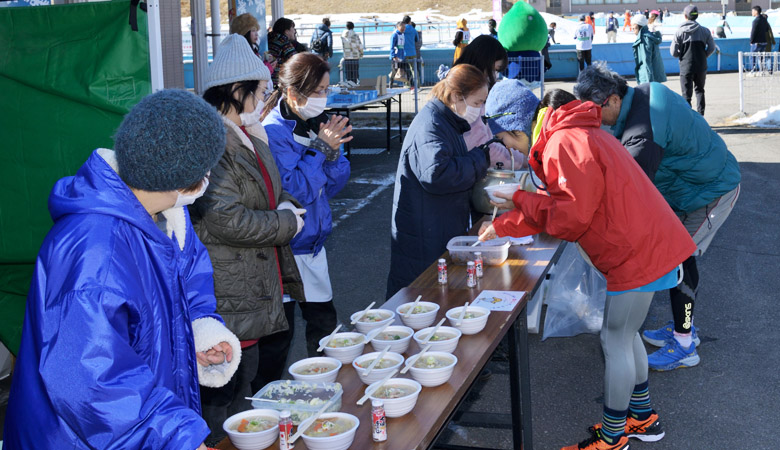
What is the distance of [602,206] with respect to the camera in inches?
137

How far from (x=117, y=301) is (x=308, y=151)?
227cm

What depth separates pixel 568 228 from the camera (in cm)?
342

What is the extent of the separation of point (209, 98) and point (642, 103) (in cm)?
243

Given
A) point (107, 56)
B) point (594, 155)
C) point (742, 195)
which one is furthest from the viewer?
point (742, 195)

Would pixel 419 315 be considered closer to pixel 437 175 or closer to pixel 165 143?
pixel 437 175

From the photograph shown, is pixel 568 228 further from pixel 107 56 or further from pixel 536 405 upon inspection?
pixel 107 56

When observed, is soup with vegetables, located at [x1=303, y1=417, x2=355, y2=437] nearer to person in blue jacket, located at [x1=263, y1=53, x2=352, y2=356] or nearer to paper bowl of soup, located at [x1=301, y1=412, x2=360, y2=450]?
paper bowl of soup, located at [x1=301, y1=412, x2=360, y2=450]

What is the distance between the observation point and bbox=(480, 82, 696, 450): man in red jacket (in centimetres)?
339

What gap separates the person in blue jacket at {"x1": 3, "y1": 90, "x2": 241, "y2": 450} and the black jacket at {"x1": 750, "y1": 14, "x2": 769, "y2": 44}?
21.0 m

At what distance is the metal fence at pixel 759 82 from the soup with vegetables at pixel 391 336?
43.1 feet

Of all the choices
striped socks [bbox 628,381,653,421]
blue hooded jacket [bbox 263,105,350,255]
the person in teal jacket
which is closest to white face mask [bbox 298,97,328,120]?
blue hooded jacket [bbox 263,105,350,255]

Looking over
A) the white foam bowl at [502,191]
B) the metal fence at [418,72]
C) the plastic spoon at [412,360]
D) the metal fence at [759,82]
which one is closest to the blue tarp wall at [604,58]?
the metal fence at [418,72]

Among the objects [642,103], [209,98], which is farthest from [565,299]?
[209,98]

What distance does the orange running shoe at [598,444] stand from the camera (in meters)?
3.76
